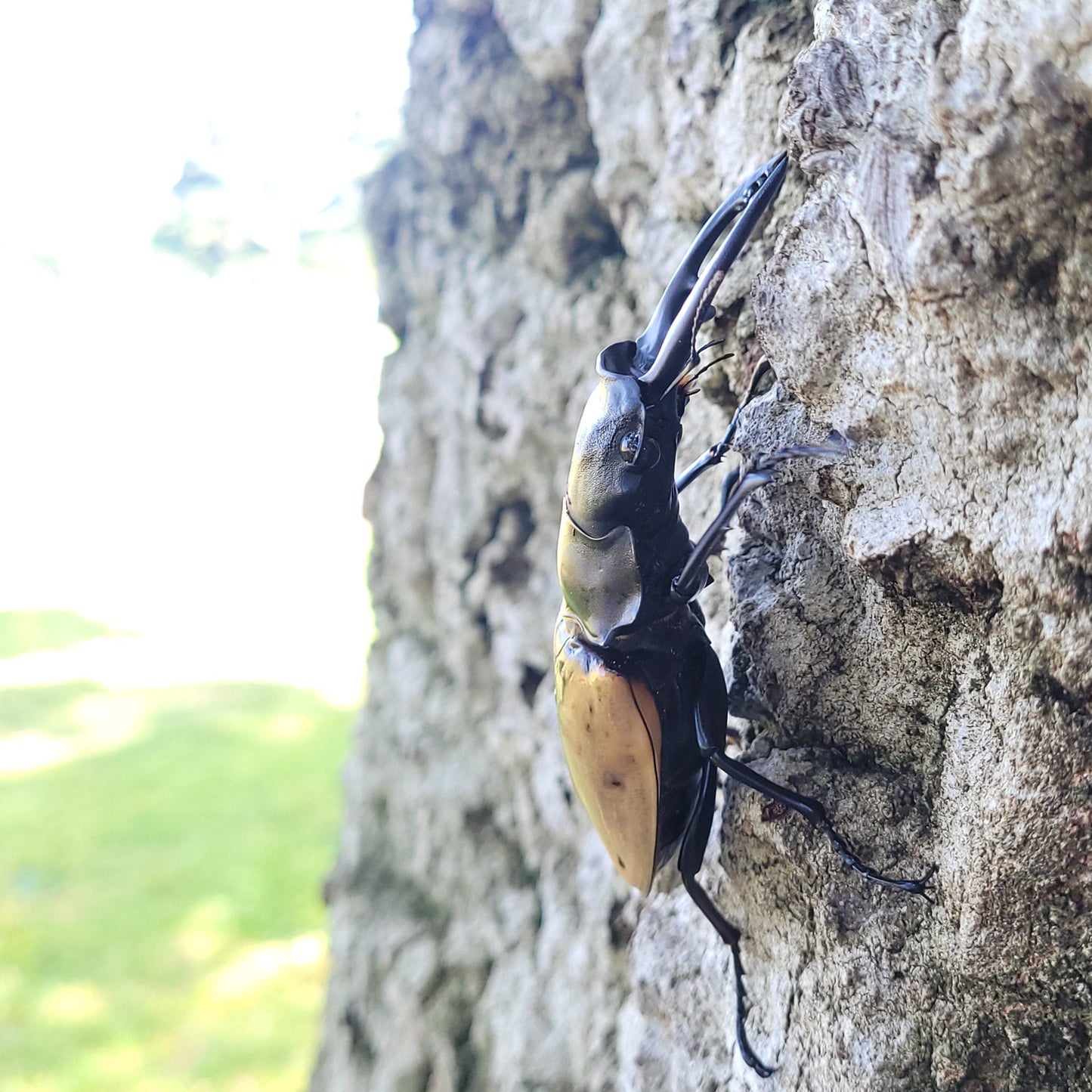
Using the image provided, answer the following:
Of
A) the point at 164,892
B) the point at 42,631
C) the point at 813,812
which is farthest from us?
the point at 42,631

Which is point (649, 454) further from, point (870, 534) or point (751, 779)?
point (751, 779)

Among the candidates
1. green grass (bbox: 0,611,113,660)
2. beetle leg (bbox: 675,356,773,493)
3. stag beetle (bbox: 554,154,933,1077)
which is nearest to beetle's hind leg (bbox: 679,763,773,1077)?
stag beetle (bbox: 554,154,933,1077)

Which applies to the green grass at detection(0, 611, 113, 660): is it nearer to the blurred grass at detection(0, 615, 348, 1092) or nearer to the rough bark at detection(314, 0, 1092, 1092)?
the blurred grass at detection(0, 615, 348, 1092)

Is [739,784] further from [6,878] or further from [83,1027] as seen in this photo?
[6,878]

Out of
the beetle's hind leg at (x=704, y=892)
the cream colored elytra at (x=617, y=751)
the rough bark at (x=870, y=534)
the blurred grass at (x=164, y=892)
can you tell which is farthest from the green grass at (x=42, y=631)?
the beetle's hind leg at (x=704, y=892)

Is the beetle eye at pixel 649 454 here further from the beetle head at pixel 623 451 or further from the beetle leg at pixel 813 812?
the beetle leg at pixel 813 812

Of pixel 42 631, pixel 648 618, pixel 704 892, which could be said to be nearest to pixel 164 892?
pixel 704 892
